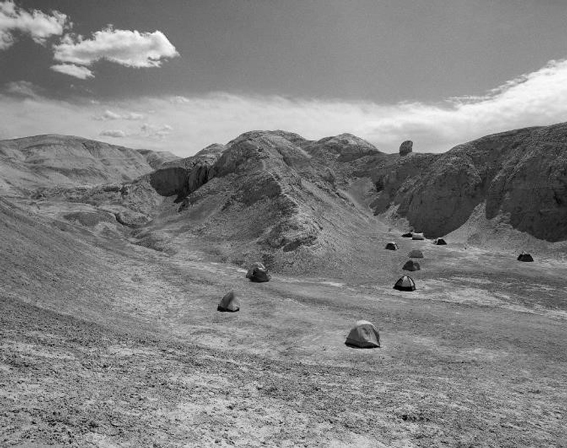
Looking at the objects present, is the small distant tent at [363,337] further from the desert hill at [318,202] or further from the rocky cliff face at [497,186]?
the rocky cliff face at [497,186]

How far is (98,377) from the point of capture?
1052 centimetres

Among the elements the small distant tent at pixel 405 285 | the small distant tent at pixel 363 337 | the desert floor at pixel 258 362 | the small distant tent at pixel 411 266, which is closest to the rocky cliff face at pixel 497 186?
the small distant tent at pixel 411 266

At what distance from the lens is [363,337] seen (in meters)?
19.5

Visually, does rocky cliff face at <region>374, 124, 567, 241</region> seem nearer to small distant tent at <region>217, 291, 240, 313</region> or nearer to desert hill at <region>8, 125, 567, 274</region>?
desert hill at <region>8, 125, 567, 274</region>

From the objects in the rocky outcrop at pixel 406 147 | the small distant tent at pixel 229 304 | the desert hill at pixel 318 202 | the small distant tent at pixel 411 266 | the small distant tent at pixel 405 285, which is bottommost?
the small distant tent at pixel 229 304

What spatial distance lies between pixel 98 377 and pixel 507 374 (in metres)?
14.6

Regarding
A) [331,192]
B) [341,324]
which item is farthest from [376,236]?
[341,324]

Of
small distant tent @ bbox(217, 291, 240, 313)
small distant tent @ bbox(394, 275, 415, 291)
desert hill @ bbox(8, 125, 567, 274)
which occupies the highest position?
desert hill @ bbox(8, 125, 567, 274)

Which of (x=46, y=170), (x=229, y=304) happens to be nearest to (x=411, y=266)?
(x=229, y=304)

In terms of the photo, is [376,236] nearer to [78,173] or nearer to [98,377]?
[98,377]

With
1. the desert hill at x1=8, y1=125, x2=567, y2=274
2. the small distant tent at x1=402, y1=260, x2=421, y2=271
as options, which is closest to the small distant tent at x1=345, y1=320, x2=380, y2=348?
the desert hill at x1=8, y1=125, x2=567, y2=274

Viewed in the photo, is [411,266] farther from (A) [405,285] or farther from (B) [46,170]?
(B) [46,170]

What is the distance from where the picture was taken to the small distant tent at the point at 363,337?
19.4 metres

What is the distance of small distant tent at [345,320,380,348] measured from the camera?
1944cm
